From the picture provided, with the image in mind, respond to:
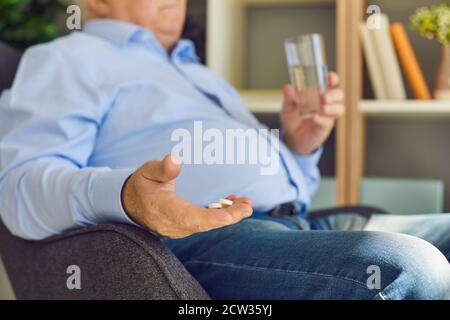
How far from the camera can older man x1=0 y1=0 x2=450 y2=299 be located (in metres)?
0.64

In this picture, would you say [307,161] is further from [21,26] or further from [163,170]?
[21,26]

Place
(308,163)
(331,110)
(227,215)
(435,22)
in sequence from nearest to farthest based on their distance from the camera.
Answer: (227,215), (331,110), (308,163), (435,22)

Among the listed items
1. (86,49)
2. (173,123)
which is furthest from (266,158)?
(86,49)

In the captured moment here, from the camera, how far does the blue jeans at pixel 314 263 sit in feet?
2.08

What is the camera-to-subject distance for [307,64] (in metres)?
0.97

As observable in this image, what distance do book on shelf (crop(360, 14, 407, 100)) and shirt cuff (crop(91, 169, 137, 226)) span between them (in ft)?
3.01

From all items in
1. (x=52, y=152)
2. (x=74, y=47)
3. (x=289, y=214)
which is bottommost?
(x=289, y=214)

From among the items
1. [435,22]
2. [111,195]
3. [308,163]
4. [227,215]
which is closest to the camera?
[227,215]

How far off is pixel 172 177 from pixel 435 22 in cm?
99

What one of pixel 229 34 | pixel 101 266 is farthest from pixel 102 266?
pixel 229 34

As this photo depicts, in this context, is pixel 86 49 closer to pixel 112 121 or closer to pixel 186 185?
pixel 112 121

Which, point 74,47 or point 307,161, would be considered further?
point 307,161

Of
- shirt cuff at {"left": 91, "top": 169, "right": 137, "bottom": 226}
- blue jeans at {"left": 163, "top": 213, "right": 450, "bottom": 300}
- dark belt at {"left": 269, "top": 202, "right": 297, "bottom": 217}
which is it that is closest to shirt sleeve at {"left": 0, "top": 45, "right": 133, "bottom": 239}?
shirt cuff at {"left": 91, "top": 169, "right": 137, "bottom": 226}
